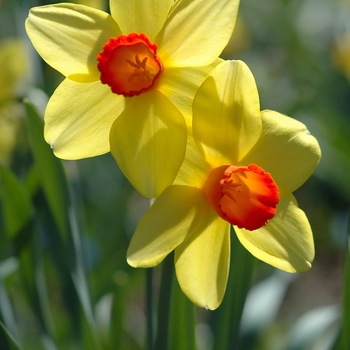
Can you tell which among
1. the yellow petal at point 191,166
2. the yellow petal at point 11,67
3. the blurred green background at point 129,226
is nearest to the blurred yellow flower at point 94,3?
the blurred green background at point 129,226

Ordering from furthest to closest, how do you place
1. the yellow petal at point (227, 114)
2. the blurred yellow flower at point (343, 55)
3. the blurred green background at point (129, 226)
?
the blurred yellow flower at point (343, 55), the blurred green background at point (129, 226), the yellow petal at point (227, 114)

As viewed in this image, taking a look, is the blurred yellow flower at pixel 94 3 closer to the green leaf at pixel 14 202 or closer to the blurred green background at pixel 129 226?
the blurred green background at pixel 129 226

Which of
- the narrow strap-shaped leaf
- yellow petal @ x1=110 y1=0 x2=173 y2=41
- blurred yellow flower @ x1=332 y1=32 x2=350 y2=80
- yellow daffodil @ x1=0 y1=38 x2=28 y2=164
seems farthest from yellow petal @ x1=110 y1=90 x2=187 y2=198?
blurred yellow flower @ x1=332 y1=32 x2=350 y2=80

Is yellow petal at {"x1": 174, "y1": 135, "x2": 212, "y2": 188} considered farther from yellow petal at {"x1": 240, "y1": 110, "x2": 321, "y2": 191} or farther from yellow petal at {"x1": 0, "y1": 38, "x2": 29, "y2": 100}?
yellow petal at {"x1": 0, "y1": 38, "x2": 29, "y2": 100}

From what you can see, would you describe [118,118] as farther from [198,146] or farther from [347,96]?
[347,96]

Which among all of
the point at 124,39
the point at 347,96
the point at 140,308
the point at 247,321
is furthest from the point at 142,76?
the point at 347,96

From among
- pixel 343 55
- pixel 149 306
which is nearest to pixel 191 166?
pixel 149 306

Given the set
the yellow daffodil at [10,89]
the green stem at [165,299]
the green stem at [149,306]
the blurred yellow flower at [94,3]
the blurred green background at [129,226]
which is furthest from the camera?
the blurred yellow flower at [94,3]
